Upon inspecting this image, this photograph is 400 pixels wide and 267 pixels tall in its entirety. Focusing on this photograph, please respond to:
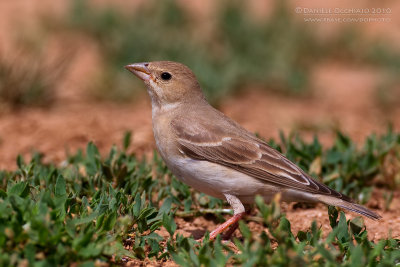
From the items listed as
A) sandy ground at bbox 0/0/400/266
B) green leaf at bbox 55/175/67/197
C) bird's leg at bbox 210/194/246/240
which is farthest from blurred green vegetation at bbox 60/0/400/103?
green leaf at bbox 55/175/67/197

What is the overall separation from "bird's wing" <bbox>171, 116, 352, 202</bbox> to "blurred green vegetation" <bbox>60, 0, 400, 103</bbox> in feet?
11.1

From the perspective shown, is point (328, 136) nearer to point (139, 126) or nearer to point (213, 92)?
point (213, 92)

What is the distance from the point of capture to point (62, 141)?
22.6 feet

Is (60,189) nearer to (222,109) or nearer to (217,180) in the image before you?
(217,180)

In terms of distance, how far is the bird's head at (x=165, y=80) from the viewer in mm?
5516

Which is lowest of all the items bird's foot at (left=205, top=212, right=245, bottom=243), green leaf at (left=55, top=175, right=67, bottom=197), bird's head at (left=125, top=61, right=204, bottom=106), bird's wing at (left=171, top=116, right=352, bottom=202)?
bird's foot at (left=205, top=212, right=245, bottom=243)

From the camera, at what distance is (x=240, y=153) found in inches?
199

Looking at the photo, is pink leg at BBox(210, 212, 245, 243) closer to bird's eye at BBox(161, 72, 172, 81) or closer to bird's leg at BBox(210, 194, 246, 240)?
bird's leg at BBox(210, 194, 246, 240)

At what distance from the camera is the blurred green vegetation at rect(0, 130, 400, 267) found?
3.68 metres

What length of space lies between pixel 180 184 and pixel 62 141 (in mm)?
1951

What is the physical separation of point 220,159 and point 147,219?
2.68 feet

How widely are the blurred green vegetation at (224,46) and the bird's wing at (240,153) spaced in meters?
3.39

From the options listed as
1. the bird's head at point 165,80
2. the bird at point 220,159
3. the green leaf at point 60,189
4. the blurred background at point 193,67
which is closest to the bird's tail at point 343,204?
the bird at point 220,159

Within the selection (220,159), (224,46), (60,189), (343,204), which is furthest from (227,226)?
(224,46)
